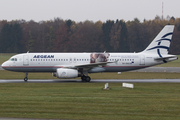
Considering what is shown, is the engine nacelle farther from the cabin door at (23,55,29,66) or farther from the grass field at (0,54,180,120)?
the grass field at (0,54,180,120)

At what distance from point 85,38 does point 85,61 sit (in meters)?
68.2

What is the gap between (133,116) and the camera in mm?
13930

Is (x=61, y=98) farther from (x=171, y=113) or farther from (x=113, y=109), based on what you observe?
(x=171, y=113)

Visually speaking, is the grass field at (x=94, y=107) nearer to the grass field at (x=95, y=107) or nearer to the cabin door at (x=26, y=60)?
the grass field at (x=95, y=107)

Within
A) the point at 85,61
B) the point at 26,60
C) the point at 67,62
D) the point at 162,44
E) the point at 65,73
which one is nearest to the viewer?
the point at 65,73

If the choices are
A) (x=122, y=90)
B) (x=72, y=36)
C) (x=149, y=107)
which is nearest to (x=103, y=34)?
(x=72, y=36)

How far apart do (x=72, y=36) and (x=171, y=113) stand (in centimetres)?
8880

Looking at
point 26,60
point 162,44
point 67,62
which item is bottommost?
point 67,62

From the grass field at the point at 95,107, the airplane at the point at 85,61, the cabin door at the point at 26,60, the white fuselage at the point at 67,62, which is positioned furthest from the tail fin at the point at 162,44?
the cabin door at the point at 26,60

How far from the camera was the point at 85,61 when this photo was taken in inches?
1289

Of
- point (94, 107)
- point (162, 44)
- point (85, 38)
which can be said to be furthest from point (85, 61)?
point (85, 38)

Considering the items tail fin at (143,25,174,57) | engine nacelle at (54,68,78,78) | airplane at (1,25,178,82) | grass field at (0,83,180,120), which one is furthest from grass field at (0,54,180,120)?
tail fin at (143,25,174,57)

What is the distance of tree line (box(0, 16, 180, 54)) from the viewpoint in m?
98.3

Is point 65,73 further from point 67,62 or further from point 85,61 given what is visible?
point 85,61
